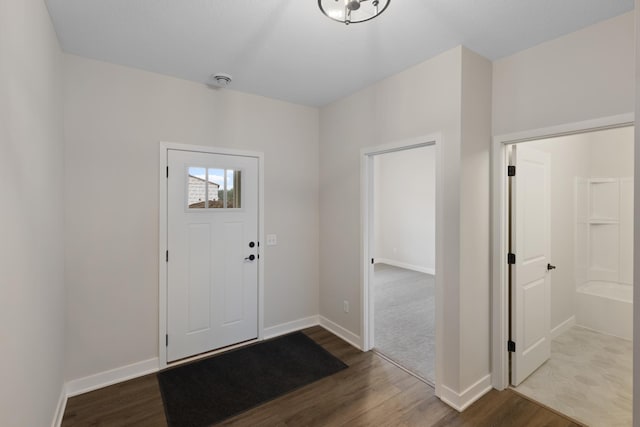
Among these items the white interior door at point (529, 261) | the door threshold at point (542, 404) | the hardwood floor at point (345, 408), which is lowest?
the hardwood floor at point (345, 408)

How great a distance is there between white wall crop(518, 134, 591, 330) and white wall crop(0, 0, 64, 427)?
4.20 m

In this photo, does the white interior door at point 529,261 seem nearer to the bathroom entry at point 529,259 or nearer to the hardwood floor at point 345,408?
the bathroom entry at point 529,259

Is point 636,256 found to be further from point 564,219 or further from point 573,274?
point 573,274

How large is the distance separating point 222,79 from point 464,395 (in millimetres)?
3425

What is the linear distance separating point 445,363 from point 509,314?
733 millimetres

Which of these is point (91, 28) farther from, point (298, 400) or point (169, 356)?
point (298, 400)

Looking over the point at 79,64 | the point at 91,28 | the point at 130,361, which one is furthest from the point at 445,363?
the point at 79,64

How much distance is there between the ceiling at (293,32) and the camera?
1.76 m

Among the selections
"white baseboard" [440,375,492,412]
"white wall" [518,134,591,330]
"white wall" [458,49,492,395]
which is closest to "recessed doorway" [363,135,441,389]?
"white baseboard" [440,375,492,412]

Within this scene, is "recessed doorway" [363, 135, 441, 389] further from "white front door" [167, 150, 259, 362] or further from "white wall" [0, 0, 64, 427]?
"white wall" [0, 0, 64, 427]

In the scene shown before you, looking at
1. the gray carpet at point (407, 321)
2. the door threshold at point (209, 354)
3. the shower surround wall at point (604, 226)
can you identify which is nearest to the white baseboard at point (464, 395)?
the gray carpet at point (407, 321)

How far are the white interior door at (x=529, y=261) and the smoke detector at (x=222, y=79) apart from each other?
265 cm

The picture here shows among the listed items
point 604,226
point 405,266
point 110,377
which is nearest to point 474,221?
point 604,226

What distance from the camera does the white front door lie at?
276 cm
